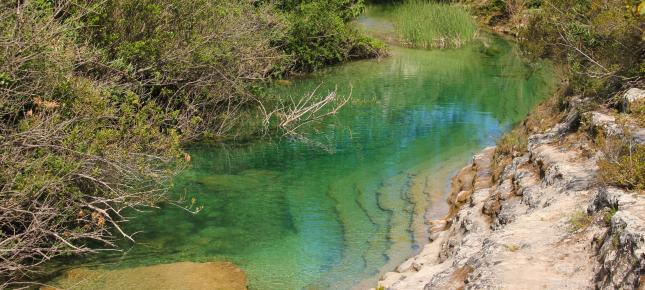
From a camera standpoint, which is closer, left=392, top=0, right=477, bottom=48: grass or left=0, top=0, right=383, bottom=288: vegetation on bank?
left=0, top=0, right=383, bottom=288: vegetation on bank

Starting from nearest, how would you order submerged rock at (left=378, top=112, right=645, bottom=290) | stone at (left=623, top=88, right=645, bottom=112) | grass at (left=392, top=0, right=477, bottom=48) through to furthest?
1. submerged rock at (left=378, top=112, right=645, bottom=290)
2. stone at (left=623, top=88, right=645, bottom=112)
3. grass at (left=392, top=0, right=477, bottom=48)

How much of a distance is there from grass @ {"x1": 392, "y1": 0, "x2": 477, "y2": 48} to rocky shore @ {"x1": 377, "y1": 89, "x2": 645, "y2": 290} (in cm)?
1952

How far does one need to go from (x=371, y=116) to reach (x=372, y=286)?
1110 centimetres

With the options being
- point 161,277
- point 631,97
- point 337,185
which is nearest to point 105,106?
point 161,277

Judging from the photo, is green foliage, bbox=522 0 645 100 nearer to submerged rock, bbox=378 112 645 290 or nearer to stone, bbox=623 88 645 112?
stone, bbox=623 88 645 112

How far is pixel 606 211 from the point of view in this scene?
8141 millimetres

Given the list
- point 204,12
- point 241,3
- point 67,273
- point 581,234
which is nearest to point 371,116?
point 241,3

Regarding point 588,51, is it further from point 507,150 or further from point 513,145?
point 507,150

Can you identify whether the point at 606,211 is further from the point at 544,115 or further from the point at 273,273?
the point at 544,115

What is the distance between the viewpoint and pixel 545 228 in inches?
352

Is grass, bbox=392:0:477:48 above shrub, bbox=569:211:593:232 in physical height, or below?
below

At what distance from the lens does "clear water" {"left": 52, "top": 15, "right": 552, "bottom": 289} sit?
11898mm

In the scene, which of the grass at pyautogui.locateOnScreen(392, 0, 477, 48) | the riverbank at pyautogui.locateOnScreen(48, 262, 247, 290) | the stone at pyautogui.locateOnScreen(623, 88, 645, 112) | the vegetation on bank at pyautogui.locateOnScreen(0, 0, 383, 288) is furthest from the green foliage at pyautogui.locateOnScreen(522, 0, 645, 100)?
the grass at pyautogui.locateOnScreen(392, 0, 477, 48)

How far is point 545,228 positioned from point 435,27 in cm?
2565
